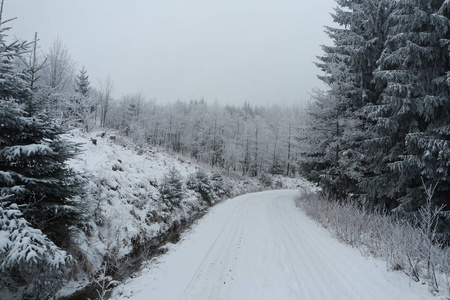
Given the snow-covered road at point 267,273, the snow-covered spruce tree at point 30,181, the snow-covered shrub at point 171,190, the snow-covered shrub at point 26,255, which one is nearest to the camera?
the snow-covered shrub at point 26,255

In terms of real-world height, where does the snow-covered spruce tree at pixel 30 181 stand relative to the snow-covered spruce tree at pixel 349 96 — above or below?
below

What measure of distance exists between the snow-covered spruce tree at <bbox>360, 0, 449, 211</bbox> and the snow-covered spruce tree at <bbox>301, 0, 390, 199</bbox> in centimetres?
225

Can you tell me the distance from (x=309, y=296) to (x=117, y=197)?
7650mm

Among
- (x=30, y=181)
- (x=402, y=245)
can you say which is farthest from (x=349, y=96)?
(x=30, y=181)

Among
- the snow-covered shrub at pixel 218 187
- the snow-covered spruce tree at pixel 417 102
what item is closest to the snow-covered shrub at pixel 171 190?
the snow-covered shrub at pixel 218 187

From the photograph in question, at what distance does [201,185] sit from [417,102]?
13.4 m

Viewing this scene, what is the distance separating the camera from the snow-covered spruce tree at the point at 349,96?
11.5 m

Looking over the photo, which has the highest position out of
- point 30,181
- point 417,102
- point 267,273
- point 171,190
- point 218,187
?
point 417,102

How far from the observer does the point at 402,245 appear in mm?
4656

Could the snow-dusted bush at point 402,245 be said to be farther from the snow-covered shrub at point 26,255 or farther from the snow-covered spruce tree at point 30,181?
the snow-covered spruce tree at point 30,181

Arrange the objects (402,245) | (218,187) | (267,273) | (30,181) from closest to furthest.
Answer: (30,181) → (402,245) → (267,273) → (218,187)

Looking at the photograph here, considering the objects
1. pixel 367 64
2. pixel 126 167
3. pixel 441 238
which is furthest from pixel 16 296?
pixel 367 64

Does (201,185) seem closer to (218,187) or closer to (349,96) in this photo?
(218,187)

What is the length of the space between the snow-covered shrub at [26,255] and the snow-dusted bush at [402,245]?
6.33m
